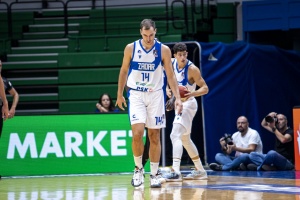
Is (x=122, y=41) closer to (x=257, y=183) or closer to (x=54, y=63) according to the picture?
(x=54, y=63)

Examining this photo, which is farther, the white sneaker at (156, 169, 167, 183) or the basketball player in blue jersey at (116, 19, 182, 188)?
the white sneaker at (156, 169, 167, 183)

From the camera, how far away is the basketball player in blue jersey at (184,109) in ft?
38.8

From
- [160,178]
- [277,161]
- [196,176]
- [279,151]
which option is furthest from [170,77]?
[279,151]

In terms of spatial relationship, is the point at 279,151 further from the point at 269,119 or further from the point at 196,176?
the point at 196,176

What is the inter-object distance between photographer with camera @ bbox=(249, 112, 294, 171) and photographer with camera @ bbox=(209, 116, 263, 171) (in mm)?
227

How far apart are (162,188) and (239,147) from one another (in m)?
4.63

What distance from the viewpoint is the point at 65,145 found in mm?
14398

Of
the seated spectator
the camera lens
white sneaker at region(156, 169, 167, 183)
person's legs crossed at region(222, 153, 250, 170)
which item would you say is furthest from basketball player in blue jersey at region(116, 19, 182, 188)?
the seated spectator

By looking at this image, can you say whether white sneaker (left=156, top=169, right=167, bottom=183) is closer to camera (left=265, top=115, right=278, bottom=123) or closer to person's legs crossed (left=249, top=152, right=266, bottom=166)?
person's legs crossed (left=249, top=152, right=266, bottom=166)

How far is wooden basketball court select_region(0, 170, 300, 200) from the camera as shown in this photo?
9367mm

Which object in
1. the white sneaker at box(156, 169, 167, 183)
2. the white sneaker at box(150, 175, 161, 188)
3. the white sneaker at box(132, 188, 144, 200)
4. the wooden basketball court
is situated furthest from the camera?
the white sneaker at box(156, 169, 167, 183)

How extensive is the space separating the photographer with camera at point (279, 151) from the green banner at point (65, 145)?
223 cm

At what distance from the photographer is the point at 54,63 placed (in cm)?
1977

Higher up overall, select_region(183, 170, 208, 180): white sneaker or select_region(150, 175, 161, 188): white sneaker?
select_region(150, 175, 161, 188): white sneaker
